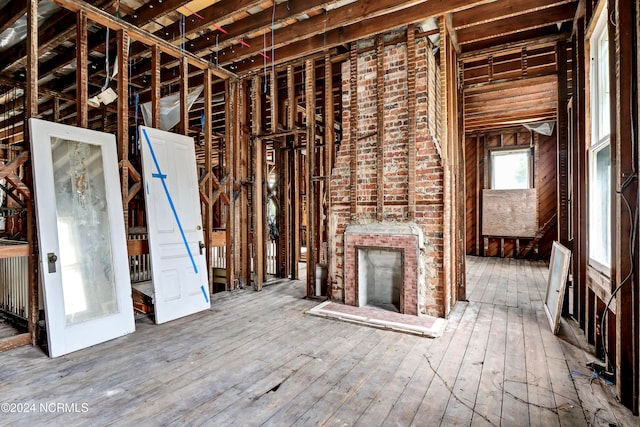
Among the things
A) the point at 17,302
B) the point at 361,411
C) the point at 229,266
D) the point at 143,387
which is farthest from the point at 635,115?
the point at 17,302

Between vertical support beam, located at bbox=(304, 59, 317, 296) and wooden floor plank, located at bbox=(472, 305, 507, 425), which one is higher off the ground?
vertical support beam, located at bbox=(304, 59, 317, 296)

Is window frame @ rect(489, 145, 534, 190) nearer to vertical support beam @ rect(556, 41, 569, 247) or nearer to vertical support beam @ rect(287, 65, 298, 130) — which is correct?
vertical support beam @ rect(556, 41, 569, 247)

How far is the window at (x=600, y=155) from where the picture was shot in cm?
287

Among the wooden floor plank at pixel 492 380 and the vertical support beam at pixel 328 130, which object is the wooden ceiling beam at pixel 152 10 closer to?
Result: the vertical support beam at pixel 328 130

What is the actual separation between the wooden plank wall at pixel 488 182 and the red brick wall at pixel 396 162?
5.78 metres

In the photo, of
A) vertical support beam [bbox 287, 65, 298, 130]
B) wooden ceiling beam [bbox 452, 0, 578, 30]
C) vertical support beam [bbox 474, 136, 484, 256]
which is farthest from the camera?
vertical support beam [bbox 474, 136, 484, 256]

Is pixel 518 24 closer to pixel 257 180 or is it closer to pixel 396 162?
pixel 396 162

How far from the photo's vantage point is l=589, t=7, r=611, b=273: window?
9.40 feet

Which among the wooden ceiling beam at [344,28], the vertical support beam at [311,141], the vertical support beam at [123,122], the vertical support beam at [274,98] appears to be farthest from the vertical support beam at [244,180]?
the vertical support beam at [123,122]

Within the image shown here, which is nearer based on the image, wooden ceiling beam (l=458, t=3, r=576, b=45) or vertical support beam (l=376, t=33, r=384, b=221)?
wooden ceiling beam (l=458, t=3, r=576, b=45)

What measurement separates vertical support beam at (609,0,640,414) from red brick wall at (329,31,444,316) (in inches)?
66.6

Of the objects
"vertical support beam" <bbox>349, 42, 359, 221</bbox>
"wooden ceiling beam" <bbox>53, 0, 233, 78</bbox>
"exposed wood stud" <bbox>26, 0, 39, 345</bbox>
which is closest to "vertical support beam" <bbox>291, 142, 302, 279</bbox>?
"vertical support beam" <bbox>349, 42, 359, 221</bbox>

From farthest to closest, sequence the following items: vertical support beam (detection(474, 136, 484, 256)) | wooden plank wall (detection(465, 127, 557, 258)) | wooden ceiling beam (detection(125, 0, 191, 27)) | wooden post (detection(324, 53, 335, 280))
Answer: vertical support beam (detection(474, 136, 484, 256)), wooden plank wall (detection(465, 127, 557, 258)), wooden post (detection(324, 53, 335, 280)), wooden ceiling beam (detection(125, 0, 191, 27))

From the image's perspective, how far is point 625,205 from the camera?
210cm
